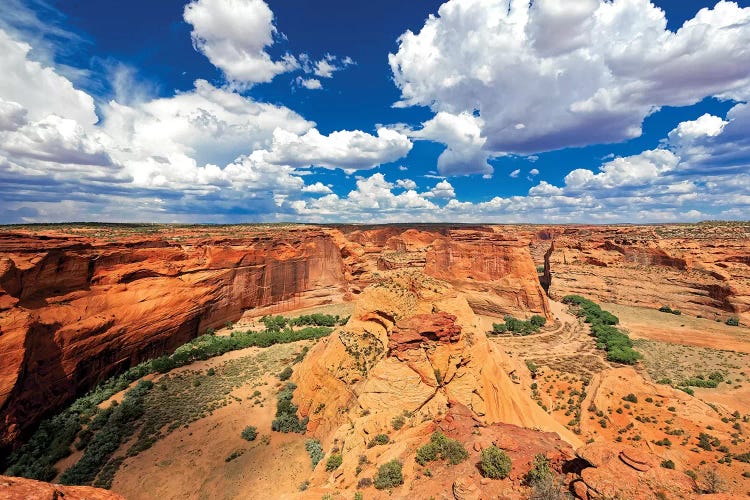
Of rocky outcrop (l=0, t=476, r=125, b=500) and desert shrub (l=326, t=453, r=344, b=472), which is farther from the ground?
rocky outcrop (l=0, t=476, r=125, b=500)

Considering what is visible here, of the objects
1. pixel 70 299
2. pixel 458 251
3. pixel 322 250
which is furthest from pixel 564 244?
pixel 70 299

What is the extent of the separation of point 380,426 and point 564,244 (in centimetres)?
5974

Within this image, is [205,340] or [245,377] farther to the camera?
[205,340]

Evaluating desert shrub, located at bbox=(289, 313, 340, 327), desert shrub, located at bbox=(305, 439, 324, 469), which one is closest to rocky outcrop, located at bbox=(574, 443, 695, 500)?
desert shrub, located at bbox=(305, 439, 324, 469)

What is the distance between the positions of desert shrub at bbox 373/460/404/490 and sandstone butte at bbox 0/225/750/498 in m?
0.58

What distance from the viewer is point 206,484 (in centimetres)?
1472

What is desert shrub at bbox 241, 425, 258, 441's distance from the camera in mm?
17531

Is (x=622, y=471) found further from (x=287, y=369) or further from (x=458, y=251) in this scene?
(x=458, y=251)

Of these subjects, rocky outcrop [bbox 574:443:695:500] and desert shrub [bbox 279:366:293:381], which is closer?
rocky outcrop [bbox 574:443:695:500]

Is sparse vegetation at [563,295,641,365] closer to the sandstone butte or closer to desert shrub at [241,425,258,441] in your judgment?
the sandstone butte

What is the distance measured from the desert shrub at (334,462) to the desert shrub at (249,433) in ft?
20.8

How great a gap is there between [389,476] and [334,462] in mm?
3703

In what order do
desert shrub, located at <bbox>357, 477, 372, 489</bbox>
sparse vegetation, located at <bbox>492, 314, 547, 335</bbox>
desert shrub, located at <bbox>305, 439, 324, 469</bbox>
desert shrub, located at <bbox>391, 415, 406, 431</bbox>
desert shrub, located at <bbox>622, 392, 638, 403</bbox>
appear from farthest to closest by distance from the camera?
sparse vegetation, located at <bbox>492, 314, 547, 335</bbox> → desert shrub, located at <bbox>622, 392, 638, 403</bbox> → desert shrub, located at <bbox>305, 439, 324, 469</bbox> → desert shrub, located at <bbox>391, 415, 406, 431</bbox> → desert shrub, located at <bbox>357, 477, 372, 489</bbox>

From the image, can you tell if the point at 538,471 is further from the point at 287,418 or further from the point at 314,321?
the point at 314,321
